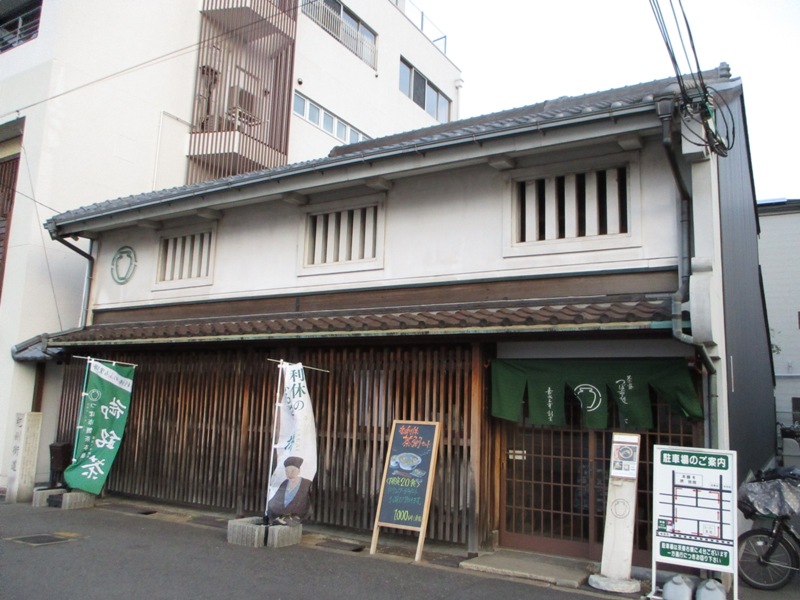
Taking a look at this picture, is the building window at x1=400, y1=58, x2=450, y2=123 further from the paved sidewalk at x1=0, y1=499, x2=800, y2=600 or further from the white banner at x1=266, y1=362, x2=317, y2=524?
the paved sidewalk at x1=0, y1=499, x2=800, y2=600

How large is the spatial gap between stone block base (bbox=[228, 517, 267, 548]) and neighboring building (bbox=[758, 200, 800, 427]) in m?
24.1

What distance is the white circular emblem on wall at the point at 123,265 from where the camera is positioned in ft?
45.1

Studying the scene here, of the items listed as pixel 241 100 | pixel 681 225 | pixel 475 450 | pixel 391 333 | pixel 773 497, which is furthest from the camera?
pixel 241 100

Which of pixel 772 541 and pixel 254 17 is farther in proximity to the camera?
pixel 254 17

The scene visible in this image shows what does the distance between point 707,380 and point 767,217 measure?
23275 millimetres

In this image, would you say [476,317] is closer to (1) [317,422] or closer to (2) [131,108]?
(1) [317,422]

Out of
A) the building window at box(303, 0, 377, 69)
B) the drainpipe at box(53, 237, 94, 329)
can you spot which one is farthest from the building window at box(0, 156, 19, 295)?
the building window at box(303, 0, 377, 69)

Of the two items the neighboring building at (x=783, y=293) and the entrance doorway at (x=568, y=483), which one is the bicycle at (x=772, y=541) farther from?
the neighboring building at (x=783, y=293)

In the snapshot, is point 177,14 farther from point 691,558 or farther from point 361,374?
point 691,558

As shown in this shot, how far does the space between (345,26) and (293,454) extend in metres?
19.9

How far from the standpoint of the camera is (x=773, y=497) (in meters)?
7.65

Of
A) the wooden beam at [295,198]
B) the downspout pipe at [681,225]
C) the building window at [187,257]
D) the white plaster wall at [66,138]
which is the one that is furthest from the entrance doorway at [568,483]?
the white plaster wall at [66,138]

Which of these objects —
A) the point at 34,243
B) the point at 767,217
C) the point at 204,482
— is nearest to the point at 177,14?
the point at 34,243

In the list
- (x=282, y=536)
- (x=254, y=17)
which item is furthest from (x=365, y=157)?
(x=254, y=17)
